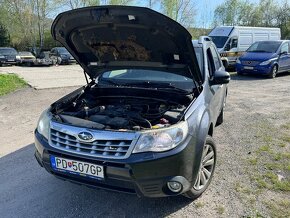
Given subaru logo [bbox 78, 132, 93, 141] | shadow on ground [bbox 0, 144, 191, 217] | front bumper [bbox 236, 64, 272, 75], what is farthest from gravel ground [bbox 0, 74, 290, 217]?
front bumper [bbox 236, 64, 272, 75]

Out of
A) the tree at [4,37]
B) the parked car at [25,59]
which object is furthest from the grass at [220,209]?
the tree at [4,37]

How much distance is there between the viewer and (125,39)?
3484 millimetres

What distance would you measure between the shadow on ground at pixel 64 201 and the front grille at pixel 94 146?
2.34ft

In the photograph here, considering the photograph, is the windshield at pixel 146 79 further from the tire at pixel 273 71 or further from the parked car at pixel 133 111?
the tire at pixel 273 71

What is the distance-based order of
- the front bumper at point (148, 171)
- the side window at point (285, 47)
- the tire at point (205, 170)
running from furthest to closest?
the side window at point (285, 47) < the tire at point (205, 170) < the front bumper at point (148, 171)

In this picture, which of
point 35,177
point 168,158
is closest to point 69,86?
point 35,177

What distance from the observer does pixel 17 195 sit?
319 cm

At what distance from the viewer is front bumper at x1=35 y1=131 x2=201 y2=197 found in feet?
7.89

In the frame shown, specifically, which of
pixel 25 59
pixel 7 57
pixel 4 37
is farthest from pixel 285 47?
pixel 4 37

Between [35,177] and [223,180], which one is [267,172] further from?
[35,177]

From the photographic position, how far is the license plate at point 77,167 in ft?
8.23

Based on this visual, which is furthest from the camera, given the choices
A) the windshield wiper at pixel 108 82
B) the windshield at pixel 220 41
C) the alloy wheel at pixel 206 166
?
the windshield at pixel 220 41

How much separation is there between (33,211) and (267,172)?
2842 mm

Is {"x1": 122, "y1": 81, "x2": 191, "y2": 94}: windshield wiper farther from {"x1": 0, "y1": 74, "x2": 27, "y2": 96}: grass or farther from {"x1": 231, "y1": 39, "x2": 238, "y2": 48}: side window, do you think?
{"x1": 231, "y1": 39, "x2": 238, "y2": 48}: side window
